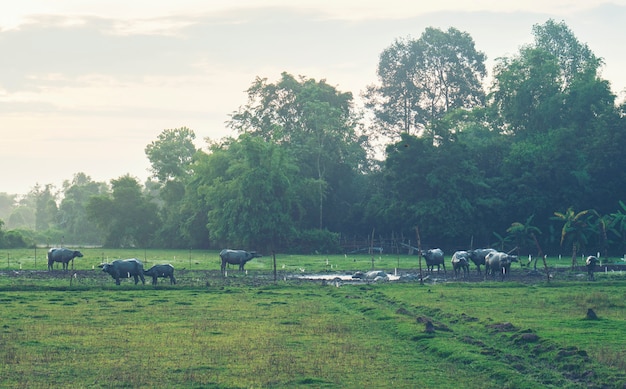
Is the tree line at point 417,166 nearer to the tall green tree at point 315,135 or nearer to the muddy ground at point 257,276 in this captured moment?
the tall green tree at point 315,135

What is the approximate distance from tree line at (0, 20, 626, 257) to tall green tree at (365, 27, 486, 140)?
17cm

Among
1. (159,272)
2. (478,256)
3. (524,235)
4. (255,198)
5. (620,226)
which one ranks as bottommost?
(159,272)

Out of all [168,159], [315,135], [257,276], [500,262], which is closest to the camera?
[500,262]

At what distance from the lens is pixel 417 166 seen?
3332 inches

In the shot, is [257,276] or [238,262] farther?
[238,262]

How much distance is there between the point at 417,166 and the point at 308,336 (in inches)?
2308

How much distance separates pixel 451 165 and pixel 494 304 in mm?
48643

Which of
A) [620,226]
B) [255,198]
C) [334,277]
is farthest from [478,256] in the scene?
[255,198]

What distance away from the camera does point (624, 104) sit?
86062mm

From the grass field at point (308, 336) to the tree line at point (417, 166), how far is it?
31.3 metres

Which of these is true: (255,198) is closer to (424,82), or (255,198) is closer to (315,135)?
(315,135)

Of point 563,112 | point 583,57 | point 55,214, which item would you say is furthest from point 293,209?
point 55,214

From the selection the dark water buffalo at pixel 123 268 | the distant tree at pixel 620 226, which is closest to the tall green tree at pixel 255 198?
the distant tree at pixel 620 226

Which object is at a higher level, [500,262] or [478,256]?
[478,256]
